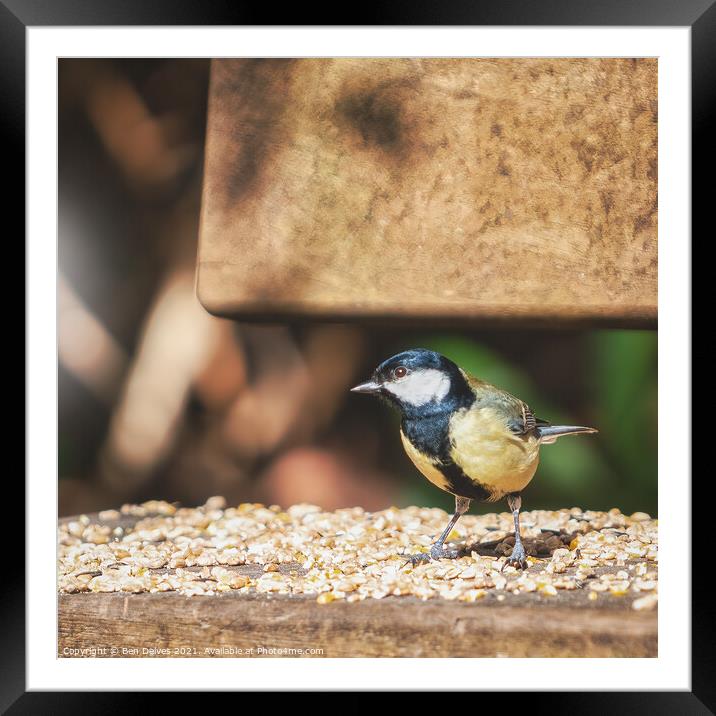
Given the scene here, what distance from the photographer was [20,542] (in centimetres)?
143

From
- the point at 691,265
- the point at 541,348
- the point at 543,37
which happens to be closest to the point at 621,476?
the point at 541,348

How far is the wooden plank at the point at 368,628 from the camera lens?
1193 mm

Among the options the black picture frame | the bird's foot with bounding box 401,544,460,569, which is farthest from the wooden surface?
the bird's foot with bounding box 401,544,460,569

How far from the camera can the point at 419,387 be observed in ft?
4.83

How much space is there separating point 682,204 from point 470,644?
88 centimetres

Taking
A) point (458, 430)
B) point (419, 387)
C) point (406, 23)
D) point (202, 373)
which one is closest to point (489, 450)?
point (458, 430)

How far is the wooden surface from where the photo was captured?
135 cm

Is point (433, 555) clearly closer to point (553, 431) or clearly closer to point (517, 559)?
point (517, 559)

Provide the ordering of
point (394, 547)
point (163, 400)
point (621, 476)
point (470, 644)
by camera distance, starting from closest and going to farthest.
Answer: point (470, 644)
point (394, 547)
point (621, 476)
point (163, 400)

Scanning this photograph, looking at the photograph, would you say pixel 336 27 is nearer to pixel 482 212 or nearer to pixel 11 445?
pixel 482 212

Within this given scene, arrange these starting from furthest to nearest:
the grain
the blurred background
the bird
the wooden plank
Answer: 1. the blurred background
2. the bird
3. the grain
4. the wooden plank

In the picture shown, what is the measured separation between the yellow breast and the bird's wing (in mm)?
17

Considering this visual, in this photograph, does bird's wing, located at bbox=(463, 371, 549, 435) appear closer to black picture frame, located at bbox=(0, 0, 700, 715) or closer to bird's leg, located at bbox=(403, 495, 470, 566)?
bird's leg, located at bbox=(403, 495, 470, 566)

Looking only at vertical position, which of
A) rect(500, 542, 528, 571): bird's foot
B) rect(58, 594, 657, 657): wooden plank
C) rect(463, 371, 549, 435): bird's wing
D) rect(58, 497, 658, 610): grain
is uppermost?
rect(463, 371, 549, 435): bird's wing
